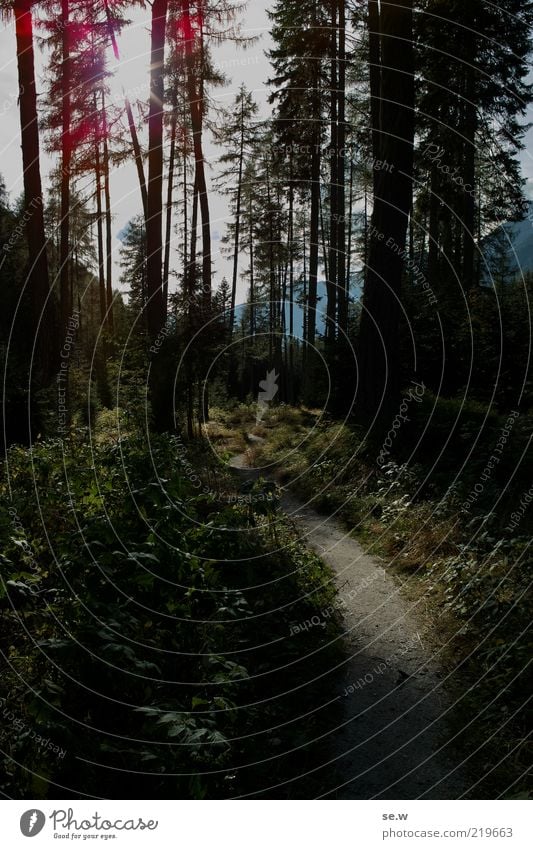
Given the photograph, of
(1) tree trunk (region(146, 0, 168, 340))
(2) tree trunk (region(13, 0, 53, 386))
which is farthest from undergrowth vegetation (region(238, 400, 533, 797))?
(2) tree trunk (region(13, 0, 53, 386))

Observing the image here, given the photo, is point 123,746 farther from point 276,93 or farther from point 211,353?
point 276,93

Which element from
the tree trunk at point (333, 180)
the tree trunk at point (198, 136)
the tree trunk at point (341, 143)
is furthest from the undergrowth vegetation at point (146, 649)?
the tree trunk at point (341, 143)

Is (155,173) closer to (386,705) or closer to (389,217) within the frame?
(389,217)

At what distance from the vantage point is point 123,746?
3.45 metres

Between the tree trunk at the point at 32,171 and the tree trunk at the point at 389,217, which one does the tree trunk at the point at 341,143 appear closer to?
the tree trunk at the point at 389,217

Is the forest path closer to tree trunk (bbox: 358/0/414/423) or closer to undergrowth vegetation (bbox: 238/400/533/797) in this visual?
undergrowth vegetation (bbox: 238/400/533/797)

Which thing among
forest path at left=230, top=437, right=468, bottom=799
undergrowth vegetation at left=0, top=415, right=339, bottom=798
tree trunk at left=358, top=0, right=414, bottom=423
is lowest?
forest path at left=230, top=437, right=468, bottom=799

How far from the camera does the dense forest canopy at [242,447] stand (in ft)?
12.2

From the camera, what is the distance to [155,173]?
1247cm

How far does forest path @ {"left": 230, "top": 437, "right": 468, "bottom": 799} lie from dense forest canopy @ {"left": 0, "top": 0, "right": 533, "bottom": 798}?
0.21m

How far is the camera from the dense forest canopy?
3.72m

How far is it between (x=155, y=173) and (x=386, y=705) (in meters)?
11.7

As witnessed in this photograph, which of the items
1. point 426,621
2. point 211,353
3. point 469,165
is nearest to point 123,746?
point 426,621

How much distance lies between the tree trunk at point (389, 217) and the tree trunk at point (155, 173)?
4609mm
